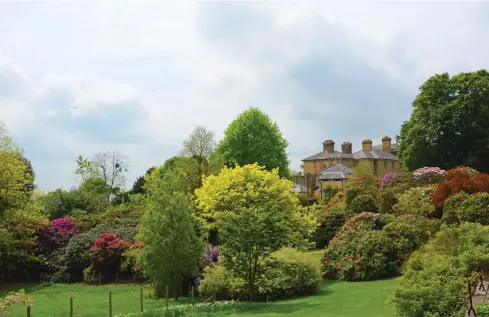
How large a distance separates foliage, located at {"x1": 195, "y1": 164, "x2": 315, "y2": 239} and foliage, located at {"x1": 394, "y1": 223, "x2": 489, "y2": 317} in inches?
418

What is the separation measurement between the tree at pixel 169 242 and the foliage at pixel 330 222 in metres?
14.4

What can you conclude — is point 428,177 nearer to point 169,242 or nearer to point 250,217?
point 250,217

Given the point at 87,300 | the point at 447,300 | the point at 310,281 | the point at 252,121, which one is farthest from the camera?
the point at 252,121

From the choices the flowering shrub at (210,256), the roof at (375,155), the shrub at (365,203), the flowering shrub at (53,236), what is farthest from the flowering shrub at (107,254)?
the roof at (375,155)

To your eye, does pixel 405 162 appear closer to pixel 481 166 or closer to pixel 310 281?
pixel 481 166

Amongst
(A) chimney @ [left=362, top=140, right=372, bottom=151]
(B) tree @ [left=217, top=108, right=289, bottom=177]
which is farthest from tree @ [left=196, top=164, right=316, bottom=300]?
(A) chimney @ [left=362, top=140, right=372, bottom=151]

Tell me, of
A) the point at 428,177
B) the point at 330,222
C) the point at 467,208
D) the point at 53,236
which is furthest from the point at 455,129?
the point at 53,236

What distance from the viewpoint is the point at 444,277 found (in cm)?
1525

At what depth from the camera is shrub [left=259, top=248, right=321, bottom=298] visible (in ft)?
77.0

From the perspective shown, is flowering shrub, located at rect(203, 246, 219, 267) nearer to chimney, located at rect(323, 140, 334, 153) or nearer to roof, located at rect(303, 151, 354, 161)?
roof, located at rect(303, 151, 354, 161)

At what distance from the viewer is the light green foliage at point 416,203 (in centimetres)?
2941

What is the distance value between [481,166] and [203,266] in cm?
2619

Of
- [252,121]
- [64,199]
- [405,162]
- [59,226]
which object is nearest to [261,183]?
[59,226]

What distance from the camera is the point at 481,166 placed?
42.2 m
